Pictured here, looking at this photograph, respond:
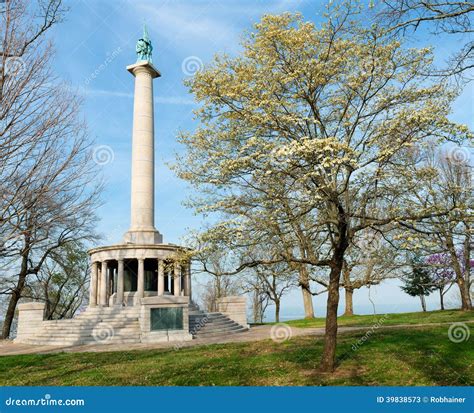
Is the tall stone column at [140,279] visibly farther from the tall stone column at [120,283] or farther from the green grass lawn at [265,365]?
the green grass lawn at [265,365]

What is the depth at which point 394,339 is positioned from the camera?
16109 millimetres

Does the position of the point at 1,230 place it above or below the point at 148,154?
below

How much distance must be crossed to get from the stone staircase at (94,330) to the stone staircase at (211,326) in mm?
3138

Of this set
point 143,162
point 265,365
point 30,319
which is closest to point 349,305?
point 143,162

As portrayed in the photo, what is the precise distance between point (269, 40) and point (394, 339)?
38.5ft

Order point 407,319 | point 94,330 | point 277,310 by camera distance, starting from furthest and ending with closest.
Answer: point 277,310, point 407,319, point 94,330

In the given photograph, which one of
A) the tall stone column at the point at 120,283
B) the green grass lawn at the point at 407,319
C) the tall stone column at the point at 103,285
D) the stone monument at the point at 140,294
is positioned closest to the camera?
the stone monument at the point at 140,294

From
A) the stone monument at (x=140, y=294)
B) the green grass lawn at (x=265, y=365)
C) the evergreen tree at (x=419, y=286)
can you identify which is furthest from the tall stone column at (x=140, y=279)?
the evergreen tree at (x=419, y=286)

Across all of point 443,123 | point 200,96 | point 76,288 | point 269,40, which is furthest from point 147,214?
point 443,123

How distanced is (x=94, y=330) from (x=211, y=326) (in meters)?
6.37

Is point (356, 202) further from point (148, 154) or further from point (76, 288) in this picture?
point (76, 288)

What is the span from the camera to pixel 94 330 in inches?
885

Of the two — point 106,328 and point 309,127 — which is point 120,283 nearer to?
point 106,328

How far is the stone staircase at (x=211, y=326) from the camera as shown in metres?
23.1
